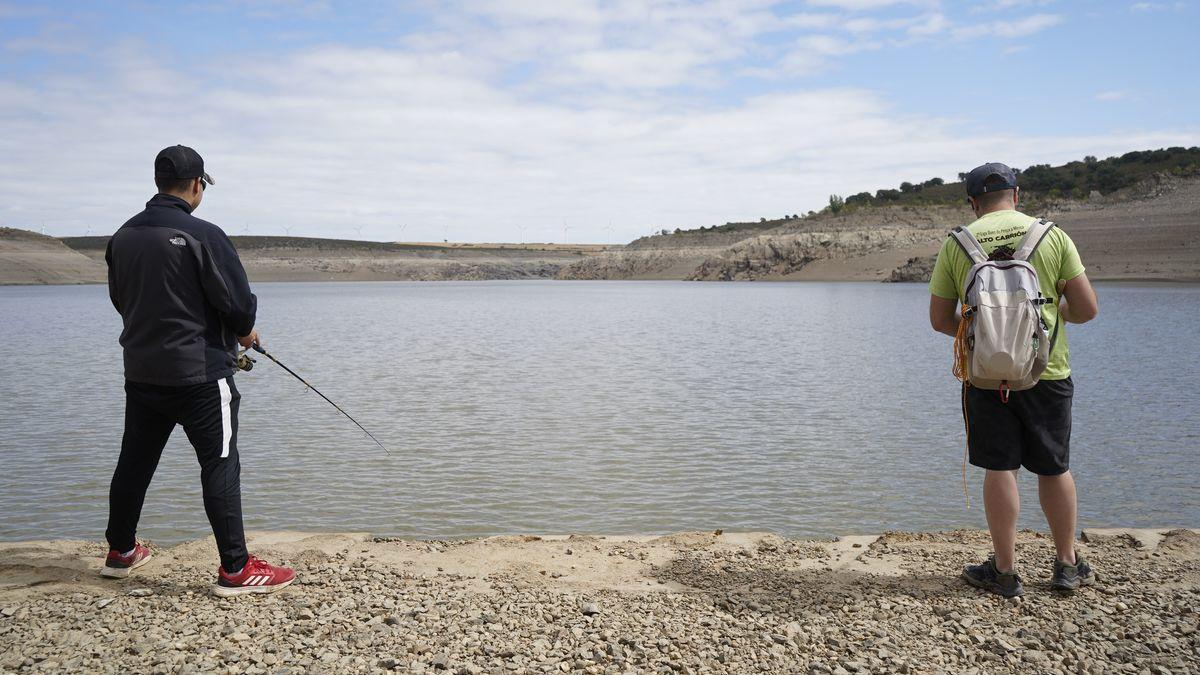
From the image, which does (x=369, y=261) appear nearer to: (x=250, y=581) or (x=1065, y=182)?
(x=1065, y=182)

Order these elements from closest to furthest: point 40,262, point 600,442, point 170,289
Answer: point 170,289 < point 600,442 < point 40,262

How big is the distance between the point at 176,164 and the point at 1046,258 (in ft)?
14.6

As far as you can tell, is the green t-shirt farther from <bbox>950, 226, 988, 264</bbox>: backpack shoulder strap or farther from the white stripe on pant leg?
the white stripe on pant leg

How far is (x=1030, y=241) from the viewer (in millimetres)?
4277

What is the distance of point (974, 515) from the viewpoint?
7.24 m

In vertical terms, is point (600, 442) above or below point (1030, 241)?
below

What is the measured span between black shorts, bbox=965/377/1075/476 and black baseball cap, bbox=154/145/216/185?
425 centimetres

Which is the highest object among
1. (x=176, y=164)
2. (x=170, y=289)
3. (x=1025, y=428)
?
(x=176, y=164)

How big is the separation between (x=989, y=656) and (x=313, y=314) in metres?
39.1

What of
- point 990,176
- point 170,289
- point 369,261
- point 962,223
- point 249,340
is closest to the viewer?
point 170,289

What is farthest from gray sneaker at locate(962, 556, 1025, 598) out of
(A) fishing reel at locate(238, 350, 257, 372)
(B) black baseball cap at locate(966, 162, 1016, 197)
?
(A) fishing reel at locate(238, 350, 257, 372)

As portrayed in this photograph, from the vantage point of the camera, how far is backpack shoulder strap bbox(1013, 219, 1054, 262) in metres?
4.26

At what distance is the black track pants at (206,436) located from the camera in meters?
4.39

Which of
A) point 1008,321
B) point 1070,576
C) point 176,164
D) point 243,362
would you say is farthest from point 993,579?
point 176,164
